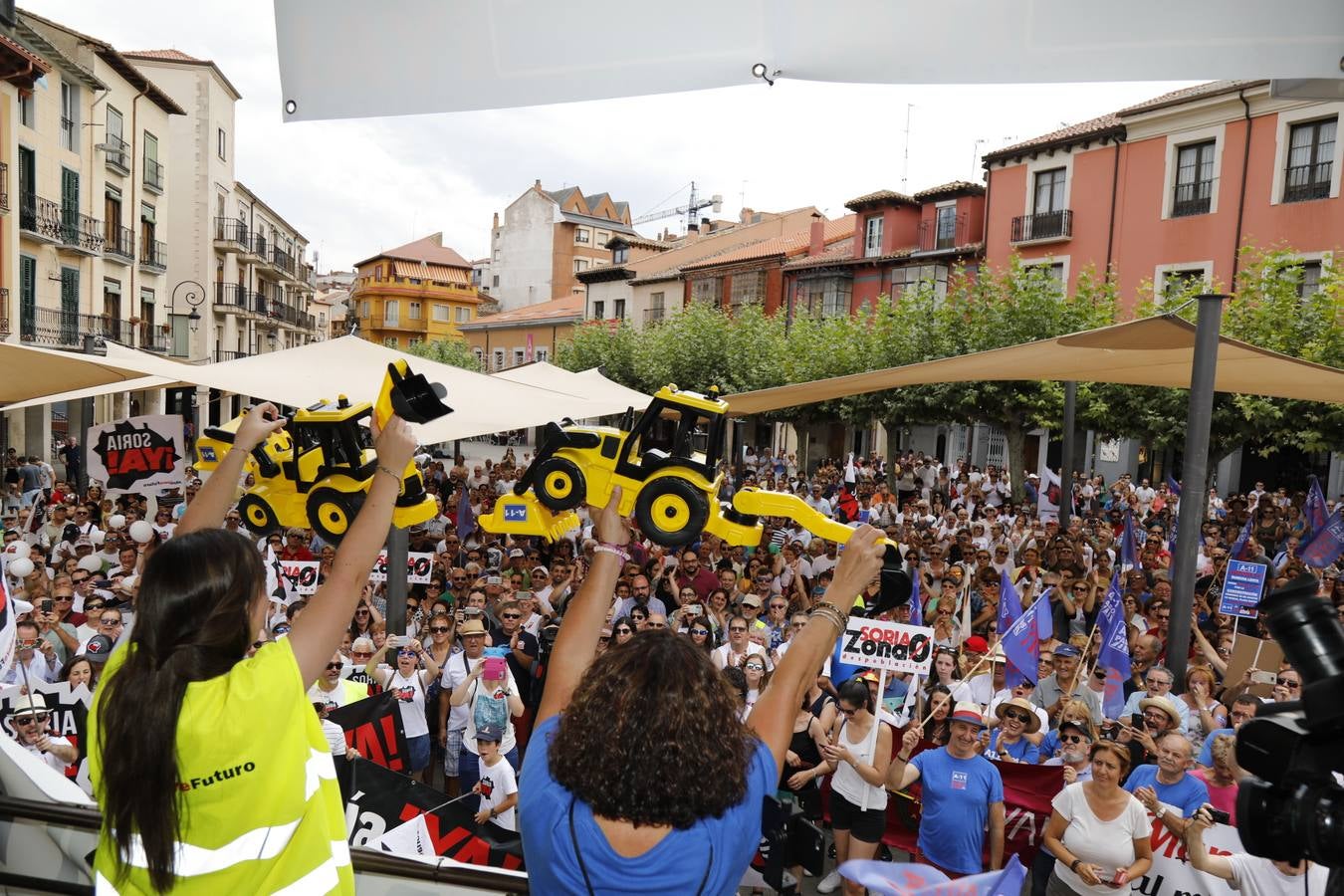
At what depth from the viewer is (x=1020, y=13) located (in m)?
1.42

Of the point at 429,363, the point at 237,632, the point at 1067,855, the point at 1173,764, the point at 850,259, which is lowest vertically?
the point at 1067,855

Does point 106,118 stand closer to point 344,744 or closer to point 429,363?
point 429,363

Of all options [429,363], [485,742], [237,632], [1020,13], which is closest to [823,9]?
[1020,13]

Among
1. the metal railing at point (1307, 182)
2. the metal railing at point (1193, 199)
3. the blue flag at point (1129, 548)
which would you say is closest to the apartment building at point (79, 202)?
the blue flag at point (1129, 548)

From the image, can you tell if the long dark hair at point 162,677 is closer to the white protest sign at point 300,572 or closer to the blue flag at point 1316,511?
the white protest sign at point 300,572

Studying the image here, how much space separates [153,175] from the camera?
3409 centimetres

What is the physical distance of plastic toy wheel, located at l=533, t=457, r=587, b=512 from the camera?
3.93 meters

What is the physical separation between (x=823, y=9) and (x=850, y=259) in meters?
35.0

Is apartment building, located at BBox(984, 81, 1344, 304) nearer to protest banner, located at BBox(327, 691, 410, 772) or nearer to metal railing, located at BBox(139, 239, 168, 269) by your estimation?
protest banner, located at BBox(327, 691, 410, 772)

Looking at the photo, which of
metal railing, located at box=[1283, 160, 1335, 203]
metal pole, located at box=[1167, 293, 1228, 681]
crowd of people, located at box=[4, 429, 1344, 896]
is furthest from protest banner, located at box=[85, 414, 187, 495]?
metal railing, located at box=[1283, 160, 1335, 203]

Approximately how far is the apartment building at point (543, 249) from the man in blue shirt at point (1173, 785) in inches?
2373

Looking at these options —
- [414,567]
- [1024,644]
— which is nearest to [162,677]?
[1024,644]

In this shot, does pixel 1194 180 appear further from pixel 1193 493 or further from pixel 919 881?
pixel 919 881

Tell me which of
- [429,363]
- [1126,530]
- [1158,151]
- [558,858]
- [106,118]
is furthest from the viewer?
[106,118]
